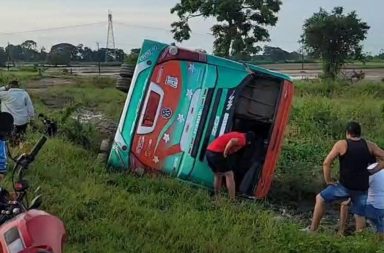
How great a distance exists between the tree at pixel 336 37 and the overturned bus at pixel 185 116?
22156 mm

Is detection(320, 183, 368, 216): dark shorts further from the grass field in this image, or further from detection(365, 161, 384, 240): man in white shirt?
the grass field

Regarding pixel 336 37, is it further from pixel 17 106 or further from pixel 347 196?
pixel 347 196

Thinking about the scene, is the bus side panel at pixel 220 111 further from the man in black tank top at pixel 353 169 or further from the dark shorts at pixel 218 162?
the man in black tank top at pixel 353 169

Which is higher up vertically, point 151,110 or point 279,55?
point 279,55

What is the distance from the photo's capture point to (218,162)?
848 centimetres

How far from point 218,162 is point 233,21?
22906mm

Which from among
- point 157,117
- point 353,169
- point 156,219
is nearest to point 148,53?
point 157,117

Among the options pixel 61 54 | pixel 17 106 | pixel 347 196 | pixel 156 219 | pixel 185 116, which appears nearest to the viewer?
pixel 156 219

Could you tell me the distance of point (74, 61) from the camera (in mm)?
52469

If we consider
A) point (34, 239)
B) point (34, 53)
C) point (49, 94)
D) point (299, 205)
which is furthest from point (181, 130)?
point (34, 53)

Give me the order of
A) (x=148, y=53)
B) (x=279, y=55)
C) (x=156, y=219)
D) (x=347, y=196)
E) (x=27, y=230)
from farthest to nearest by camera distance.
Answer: (x=279, y=55), (x=148, y=53), (x=347, y=196), (x=156, y=219), (x=27, y=230)

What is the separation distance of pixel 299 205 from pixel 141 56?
3342 mm

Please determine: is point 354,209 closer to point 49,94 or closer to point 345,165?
point 345,165

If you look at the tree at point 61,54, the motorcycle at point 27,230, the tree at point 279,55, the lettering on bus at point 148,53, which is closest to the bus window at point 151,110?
the lettering on bus at point 148,53
